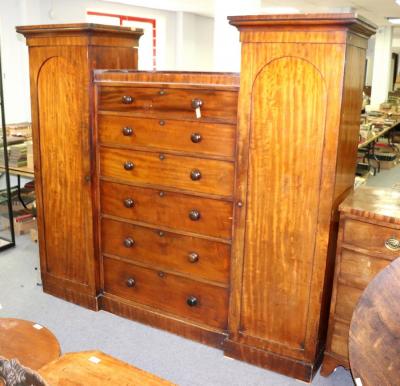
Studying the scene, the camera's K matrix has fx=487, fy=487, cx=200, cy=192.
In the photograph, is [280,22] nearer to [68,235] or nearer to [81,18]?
[68,235]

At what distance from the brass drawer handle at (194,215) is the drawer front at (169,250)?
118 millimetres

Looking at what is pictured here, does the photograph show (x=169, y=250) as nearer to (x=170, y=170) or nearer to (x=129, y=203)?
(x=129, y=203)

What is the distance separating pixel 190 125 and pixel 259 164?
0.44 m

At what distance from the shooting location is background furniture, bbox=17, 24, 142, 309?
278 cm

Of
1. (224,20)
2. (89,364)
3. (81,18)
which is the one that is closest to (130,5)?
(81,18)

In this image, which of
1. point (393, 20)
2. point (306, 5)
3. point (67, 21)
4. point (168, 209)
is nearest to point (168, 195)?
point (168, 209)

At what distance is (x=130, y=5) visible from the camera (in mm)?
8797

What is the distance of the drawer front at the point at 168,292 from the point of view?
8.83 ft

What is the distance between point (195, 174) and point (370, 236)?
92 cm

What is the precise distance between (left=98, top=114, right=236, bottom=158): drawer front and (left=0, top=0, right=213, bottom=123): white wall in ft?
11.7

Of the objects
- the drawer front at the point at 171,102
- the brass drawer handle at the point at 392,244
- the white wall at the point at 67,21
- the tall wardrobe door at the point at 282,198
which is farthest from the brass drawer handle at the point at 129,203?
the white wall at the point at 67,21

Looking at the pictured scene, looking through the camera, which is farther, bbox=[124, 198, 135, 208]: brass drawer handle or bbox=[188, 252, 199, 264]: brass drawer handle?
bbox=[124, 198, 135, 208]: brass drawer handle

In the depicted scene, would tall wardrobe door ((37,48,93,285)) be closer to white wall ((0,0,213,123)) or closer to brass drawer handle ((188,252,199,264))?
brass drawer handle ((188,252,199,264))

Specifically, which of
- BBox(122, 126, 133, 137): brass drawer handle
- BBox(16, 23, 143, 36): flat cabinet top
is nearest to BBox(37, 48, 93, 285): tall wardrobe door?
BBox(16, 23, 143, 36): flat cabinet top
